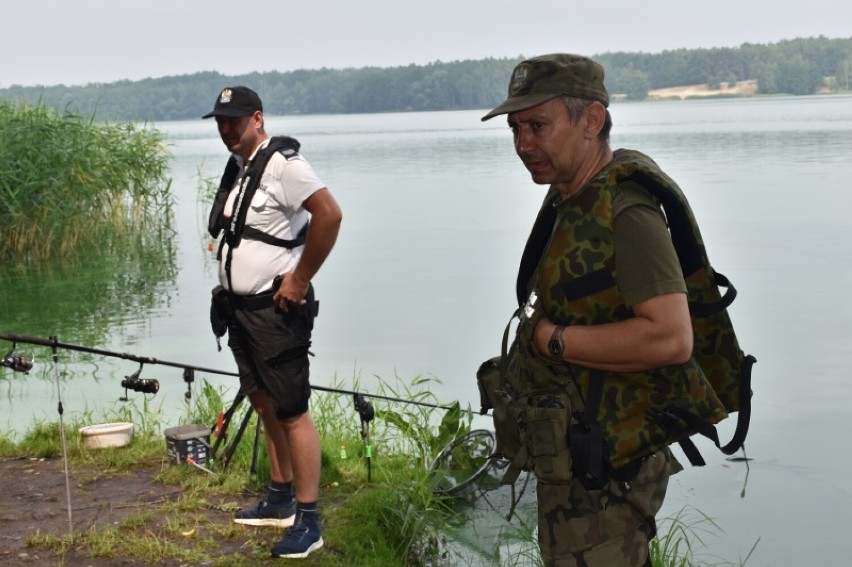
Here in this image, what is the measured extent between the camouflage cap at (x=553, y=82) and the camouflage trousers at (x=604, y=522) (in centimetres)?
83

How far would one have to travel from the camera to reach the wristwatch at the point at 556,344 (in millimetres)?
2529

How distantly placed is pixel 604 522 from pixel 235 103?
2.22m

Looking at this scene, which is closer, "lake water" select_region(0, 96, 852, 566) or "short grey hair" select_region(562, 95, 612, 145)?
"short grey hair" select_region(562, 95, 612, 145)

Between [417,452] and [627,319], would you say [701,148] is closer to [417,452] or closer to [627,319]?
Result: [417,452]

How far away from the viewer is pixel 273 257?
165 inches

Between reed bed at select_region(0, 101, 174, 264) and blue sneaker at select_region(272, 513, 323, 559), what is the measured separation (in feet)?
31.7

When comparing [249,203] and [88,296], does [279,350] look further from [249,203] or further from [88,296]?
[88,296]

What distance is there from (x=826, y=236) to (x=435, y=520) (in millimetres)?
13286

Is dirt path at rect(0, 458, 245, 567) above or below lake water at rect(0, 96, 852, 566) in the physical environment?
above

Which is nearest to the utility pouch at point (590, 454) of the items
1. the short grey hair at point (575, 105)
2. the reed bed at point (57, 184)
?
the short grey hair at point (575, 105)

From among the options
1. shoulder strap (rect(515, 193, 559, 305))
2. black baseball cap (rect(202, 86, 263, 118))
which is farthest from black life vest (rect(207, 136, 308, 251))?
shoulder strap (rect(515, 193, 559, 305))

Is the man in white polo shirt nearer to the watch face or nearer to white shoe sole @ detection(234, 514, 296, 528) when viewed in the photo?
white shoe sole @ detection(234, 514, 296, 528)

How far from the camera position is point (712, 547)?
6.03 m

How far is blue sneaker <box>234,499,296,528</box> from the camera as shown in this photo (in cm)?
479
